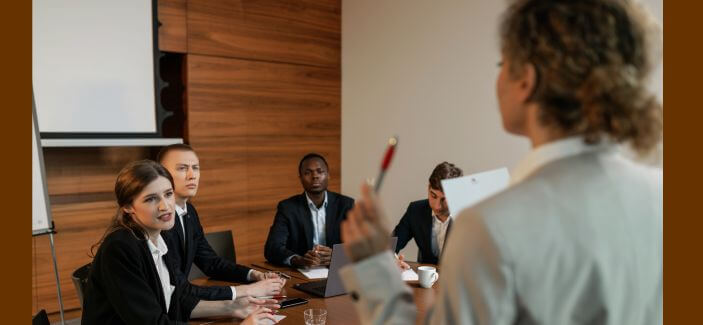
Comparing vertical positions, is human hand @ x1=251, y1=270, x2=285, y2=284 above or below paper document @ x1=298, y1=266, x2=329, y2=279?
above

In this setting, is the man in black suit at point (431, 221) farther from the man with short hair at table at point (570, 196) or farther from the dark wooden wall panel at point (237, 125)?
the man with short hair at table at point (570, 196)

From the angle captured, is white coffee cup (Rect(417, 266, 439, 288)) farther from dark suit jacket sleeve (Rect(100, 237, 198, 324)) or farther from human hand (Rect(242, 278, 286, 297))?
dark suit jacket sleeve (Rect(100, 237, 198, 324))

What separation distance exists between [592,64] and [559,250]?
0.84 ft

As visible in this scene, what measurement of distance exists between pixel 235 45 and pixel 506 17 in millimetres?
4180

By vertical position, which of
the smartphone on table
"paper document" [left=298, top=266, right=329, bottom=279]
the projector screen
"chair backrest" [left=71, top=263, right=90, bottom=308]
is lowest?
"paper document" [left=298, top=266, right=329, bottom=279]

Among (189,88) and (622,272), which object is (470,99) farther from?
(622,272)

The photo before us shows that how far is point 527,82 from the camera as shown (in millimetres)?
838

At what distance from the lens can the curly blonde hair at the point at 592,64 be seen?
2.60 feet

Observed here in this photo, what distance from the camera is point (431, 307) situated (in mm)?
918

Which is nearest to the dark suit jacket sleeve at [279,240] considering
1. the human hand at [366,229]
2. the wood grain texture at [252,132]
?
the wood grain texture at [252,132]

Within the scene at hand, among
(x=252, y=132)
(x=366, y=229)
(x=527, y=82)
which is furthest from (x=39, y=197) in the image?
(x=527, y=82)

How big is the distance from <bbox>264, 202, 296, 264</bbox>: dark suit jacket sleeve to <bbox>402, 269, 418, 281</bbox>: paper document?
687mm

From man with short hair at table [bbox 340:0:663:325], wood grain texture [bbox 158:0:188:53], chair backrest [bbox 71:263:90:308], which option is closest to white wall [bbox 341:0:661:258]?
wood grain texture [bbox 158:0:188:53]

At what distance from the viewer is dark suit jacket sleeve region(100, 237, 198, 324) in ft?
6.34
